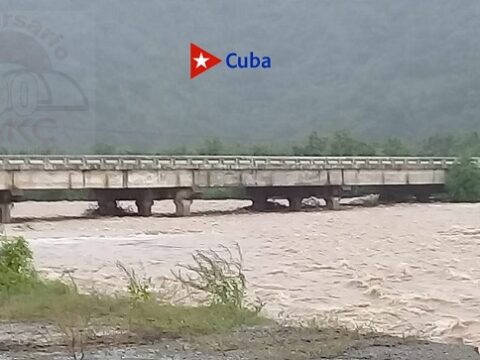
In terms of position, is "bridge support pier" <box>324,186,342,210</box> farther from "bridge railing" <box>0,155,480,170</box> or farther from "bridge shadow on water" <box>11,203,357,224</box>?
"bridge railing" <box>0,155,480,170</box>

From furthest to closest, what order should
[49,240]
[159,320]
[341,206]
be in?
[341,206] < [49,240] < [159,320]

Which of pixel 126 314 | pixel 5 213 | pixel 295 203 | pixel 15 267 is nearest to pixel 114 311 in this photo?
pixel 126 314

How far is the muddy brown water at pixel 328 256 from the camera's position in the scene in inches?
703

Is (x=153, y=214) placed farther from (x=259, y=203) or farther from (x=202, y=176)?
(x=259, y=203)

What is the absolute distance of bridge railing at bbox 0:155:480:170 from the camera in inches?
1943

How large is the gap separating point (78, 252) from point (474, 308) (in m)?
17.8

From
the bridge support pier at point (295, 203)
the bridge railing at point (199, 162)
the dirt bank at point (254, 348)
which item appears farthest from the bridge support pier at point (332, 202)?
the dirt bank at point (254, 348)

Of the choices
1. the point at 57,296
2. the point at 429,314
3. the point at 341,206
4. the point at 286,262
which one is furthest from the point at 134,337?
the point at 341,206

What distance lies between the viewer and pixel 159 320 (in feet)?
37.2

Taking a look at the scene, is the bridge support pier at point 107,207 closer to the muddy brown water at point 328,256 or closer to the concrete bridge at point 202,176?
the concrete bridge at point 202,176

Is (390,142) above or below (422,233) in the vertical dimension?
above

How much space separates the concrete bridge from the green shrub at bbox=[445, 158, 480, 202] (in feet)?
2.13

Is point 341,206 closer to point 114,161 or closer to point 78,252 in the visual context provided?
point 114,161

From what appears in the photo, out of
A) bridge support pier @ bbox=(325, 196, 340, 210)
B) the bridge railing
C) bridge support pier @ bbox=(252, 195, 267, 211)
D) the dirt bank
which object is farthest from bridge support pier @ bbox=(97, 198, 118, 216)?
the dirt bank
